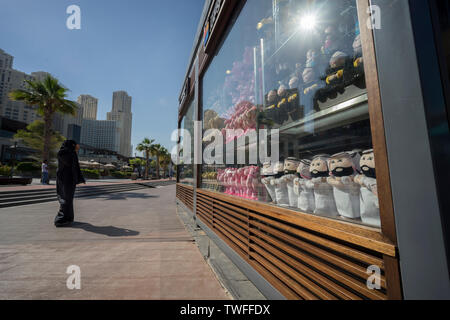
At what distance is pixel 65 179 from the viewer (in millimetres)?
3850

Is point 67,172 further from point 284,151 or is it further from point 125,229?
point 284,151

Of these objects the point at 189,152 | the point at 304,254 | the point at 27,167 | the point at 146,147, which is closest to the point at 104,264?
the point at 304,254

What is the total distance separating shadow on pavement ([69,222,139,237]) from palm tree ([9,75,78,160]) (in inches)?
554

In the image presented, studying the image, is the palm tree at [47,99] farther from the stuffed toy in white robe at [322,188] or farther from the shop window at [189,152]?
the stuffed toy in white robe at [322,188]

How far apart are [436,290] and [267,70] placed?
2401 millimetres

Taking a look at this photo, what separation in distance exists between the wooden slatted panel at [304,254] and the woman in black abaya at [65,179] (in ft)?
11.4

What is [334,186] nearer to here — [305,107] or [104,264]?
[305,107]

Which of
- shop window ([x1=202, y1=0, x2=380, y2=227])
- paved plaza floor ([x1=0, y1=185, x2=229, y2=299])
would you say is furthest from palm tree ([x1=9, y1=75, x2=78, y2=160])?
shop window ([x1=202, y1=0, x2=380, y2=227])

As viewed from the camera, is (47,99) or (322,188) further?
(47,99)

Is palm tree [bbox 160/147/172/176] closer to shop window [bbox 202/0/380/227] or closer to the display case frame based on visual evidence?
shop window [bbox 202/0/380/227]

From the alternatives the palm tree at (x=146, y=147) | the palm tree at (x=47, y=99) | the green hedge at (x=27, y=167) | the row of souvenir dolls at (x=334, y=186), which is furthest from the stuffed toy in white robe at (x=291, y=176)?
the palm tree at (x=146, y=147)

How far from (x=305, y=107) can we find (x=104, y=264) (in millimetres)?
2653
